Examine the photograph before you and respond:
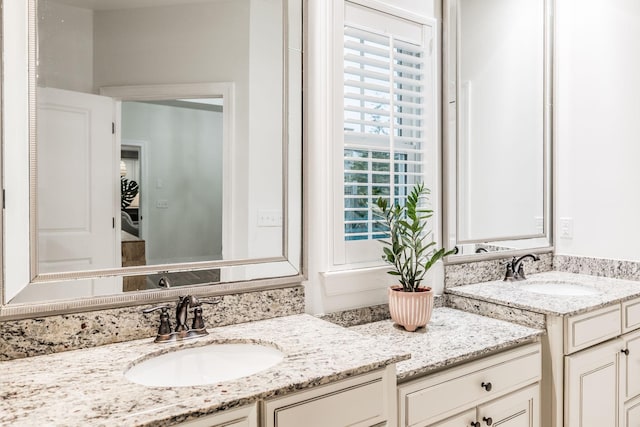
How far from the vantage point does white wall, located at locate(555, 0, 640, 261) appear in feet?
7.11

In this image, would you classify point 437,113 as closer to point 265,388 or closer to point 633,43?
point 633,43

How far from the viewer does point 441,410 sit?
133cm

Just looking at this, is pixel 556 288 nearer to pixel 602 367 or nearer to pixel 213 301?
pixel 602 367

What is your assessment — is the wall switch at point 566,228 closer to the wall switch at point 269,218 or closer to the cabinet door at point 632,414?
the cabinet door at point 632,414

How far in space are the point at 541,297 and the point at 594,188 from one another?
0.85m

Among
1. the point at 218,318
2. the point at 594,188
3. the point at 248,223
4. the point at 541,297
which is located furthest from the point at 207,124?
the point at 594,188

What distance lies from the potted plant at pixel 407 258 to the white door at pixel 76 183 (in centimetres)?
93

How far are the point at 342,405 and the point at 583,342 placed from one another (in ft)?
3.78

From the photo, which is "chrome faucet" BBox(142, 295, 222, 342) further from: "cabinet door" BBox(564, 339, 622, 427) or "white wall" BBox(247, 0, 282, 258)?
"cabinet door" BBox(564, 339, 622, 427)

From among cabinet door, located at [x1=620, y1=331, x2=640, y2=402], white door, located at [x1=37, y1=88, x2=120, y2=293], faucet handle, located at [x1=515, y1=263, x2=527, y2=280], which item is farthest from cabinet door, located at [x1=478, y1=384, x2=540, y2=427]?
white door, located at [x1=37, y1=88, x2=120, y2=293]

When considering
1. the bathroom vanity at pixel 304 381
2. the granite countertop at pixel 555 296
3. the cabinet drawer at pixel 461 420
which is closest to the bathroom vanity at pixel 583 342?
the granite countertop at pixel 555 296

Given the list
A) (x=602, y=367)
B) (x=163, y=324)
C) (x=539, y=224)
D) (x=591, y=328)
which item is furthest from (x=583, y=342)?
(x=163, y=324)

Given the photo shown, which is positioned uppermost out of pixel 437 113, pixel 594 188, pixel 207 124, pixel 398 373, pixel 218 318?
pixel 437 113

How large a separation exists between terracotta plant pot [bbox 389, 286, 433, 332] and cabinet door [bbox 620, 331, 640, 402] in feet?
3.16
